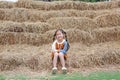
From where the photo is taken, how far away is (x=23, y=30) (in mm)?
7062

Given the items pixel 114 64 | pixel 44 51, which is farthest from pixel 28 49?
pixel 114 64

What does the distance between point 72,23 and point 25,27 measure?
49.4 inches

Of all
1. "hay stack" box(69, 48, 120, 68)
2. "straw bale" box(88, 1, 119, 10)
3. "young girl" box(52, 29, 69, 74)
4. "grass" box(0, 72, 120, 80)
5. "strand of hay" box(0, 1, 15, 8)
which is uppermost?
"strand of hay" box(0, 1, 15, 8)

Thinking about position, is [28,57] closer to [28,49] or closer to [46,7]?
[28,49]

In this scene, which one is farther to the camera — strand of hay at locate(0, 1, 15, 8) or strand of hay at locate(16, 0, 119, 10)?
strand of hay at locate(16, 0, 119, 10)

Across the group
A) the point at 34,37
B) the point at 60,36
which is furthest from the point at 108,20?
the point at 60,36

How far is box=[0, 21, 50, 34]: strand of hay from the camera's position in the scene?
6985 millimetres

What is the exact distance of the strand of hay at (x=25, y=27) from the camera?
6985mm

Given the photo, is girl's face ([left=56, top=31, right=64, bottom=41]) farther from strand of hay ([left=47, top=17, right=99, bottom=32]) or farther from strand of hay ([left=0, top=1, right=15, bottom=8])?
strand of hay ([left=0, top=1, right=15, bottom=8])

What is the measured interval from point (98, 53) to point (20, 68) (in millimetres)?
1641

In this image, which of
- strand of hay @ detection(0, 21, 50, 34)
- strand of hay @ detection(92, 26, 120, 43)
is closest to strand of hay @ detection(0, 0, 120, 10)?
strand of hay @ detection(0, 21, 50, 34)

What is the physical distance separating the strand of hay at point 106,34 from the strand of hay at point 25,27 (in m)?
1.24

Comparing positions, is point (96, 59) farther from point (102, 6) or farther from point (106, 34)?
point (102, 6)

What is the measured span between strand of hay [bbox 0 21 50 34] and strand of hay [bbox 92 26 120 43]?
1.24 meters
